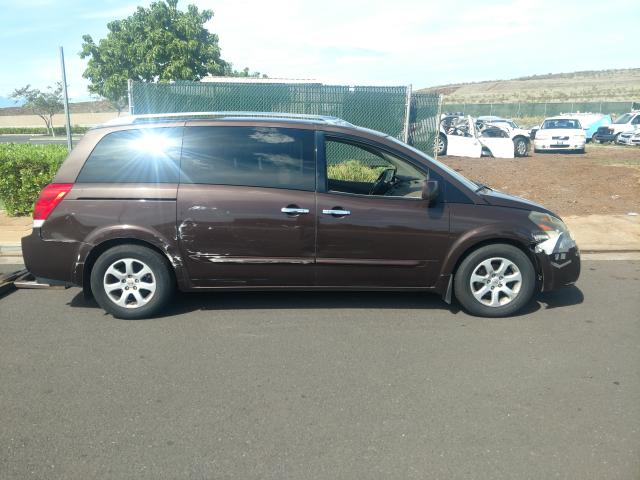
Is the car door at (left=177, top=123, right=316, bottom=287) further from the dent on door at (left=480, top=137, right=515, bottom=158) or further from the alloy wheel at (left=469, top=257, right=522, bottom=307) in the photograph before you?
the dent on door at (left=480, top=137, right=515, bottom=158)

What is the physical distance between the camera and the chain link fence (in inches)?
452

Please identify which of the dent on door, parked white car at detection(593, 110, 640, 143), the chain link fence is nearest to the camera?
the chain link fence

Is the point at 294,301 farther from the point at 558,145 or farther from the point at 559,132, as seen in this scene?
the point at 559,132

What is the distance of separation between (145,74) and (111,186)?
2539cm

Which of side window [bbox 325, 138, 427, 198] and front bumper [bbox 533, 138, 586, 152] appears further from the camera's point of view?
front bumper [bbox 533, 138, 586, 152]

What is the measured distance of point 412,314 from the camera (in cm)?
499

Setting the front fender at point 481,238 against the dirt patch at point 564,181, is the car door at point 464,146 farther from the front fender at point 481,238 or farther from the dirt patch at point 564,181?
the front fender at point 481,238

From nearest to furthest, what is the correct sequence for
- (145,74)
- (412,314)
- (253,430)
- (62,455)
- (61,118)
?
1. (62,455)
2. (253,430)
3. (412,314)
4. (145,74)
5. (61,118)

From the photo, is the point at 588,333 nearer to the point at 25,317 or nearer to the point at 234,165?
the point at 234,165

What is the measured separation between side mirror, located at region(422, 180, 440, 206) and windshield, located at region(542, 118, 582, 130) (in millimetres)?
20009

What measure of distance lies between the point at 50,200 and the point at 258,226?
1.82 meters

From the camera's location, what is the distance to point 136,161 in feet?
15.7

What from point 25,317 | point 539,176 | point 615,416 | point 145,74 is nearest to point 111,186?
point 25,317

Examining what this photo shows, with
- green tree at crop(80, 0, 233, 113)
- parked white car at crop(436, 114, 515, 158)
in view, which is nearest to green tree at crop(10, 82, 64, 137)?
green tree at crop(80, 0, 233, 113)
